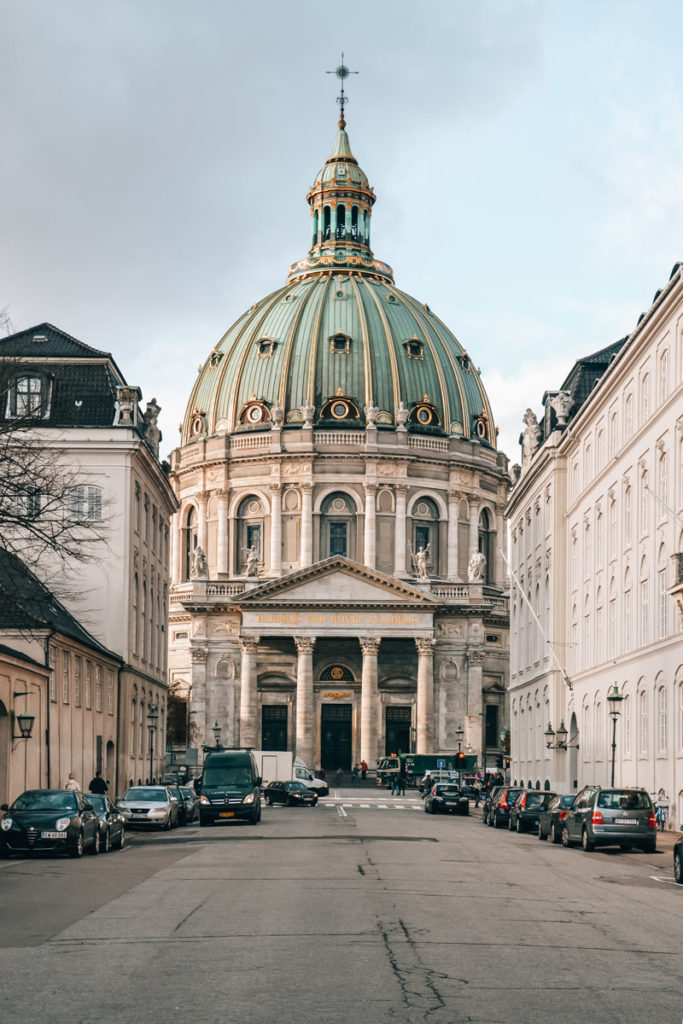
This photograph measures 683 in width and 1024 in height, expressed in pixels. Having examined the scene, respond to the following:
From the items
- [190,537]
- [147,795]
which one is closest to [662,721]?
[147,795]

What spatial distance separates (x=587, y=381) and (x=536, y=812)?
29.7 m

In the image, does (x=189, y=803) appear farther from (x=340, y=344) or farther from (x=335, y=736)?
(x=340, y=344)

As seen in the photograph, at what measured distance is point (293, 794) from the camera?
224ft

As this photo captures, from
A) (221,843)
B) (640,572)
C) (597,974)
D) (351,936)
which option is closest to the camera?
(597,974)

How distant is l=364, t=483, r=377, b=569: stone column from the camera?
121m

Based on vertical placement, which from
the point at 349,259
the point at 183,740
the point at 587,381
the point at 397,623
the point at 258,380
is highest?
the point at 349,259

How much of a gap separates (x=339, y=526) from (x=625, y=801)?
9013cm

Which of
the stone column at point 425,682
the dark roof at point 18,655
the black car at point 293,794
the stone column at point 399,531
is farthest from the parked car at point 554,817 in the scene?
the stone column at point 399,531

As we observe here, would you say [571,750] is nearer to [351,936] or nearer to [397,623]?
[397,623]

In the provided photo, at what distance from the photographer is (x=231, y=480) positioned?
413 ft

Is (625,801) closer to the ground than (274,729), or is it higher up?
higher up

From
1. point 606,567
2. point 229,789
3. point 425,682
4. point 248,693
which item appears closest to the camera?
point 229,789

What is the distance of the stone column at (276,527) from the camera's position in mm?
121938

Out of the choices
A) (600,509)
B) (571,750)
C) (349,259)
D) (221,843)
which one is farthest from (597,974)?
(349,259)
